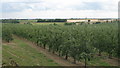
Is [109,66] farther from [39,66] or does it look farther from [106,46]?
[39,66]

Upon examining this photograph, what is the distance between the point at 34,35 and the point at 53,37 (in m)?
14.5

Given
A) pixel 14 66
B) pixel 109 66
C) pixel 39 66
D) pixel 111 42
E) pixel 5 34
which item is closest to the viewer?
pixel 14 66

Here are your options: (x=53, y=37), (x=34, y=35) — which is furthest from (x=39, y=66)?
(x=34, y=35)

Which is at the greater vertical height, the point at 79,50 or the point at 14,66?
the point at 79,50

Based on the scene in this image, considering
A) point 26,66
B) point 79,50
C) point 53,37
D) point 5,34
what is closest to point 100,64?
point 79,50

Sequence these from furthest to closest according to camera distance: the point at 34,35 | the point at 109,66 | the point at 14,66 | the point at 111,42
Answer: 1. the point at 34,35
2. the point at 111,42
3. the point at 109,66
4. the point at 14,66

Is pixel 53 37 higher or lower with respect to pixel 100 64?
higher

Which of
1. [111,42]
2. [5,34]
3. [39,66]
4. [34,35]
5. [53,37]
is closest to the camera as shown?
[39,66]

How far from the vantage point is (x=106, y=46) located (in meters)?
30.6

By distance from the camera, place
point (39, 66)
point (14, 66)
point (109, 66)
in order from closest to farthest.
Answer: point (14, 66), point (39, 66), point (109, 66)

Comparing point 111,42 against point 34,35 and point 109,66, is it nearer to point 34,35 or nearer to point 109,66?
point 109,66

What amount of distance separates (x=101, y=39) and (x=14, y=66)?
18.1 m

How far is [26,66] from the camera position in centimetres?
2431

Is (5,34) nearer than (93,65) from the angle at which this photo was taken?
No
